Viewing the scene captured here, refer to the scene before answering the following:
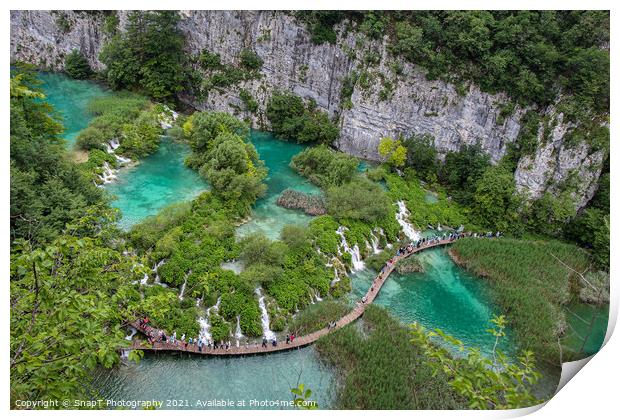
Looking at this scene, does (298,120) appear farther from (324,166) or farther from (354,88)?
(324,166)

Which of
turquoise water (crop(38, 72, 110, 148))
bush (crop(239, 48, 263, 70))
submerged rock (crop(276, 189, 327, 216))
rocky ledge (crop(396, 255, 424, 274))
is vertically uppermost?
bush (crop(239, 48, 263, 70))

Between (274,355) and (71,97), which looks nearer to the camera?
(274,355)

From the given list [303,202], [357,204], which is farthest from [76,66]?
[357,204]

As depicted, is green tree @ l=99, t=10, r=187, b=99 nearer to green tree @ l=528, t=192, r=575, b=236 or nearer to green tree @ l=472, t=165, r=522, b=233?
green tree @ l=472, t=165, r=522, b=233

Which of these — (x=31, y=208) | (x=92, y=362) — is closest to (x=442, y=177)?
(x=31, y=208)

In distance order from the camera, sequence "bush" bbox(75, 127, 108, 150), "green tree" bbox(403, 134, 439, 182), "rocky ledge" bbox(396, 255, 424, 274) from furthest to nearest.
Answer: "green tree" bbox(403, 134, 439, 182) < "bush" bbox(75, 127, 108, 150) < "rocky ledge" bbox(396, 255, 424, 274)

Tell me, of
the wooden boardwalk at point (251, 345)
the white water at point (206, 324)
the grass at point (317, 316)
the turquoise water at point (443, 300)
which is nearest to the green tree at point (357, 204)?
the turquoise water at point (443, 300)

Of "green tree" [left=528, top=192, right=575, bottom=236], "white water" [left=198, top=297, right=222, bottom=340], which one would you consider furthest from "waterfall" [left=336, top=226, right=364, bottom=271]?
"green tree" [left=528, top=192, right=575, bottom=236]
